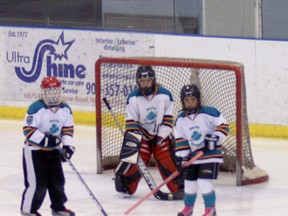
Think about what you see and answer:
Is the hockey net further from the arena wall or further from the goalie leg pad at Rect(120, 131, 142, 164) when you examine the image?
the arena wall

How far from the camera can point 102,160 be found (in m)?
9.69

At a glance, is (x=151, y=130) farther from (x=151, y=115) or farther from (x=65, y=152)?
(x=65, y=152)

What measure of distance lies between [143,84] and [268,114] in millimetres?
2502

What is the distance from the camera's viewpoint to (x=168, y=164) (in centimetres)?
878

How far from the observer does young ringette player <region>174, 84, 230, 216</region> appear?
7613mm

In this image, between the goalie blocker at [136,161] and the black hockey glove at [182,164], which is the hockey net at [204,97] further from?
the black hockey glove at [182,164]

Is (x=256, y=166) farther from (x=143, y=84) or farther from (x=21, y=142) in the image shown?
(x=21, y=142)

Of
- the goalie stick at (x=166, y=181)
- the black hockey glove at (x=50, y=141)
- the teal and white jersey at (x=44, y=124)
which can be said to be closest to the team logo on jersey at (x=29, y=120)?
the teal and white jersey at (x=44, y=124)

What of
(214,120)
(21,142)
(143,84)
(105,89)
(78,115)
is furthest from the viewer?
(78,115)

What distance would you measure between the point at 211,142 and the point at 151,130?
128cm

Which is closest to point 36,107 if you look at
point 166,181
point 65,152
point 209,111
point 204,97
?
point 65,152

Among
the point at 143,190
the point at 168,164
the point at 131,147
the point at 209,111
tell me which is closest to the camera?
the point at 209,111

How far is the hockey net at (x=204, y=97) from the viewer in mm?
9234

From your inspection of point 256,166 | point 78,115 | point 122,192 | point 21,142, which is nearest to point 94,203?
point 122,192
